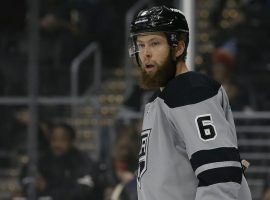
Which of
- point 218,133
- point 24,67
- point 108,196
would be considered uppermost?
point 218,133

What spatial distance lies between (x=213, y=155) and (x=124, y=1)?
6.25m

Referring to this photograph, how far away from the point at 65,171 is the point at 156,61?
12.5 ft

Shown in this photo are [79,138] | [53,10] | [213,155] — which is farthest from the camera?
[53,10]

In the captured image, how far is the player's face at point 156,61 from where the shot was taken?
2.64m

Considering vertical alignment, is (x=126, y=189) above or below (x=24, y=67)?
below

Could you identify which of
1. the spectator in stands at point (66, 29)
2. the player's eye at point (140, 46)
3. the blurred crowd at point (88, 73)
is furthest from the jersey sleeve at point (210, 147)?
the spectator in stands at point (66, 29)

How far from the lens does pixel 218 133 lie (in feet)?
8.13

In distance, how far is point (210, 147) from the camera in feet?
8.10

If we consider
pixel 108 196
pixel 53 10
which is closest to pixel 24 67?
pixel 53 10

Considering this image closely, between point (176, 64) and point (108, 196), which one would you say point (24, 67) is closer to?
point (108, 196)

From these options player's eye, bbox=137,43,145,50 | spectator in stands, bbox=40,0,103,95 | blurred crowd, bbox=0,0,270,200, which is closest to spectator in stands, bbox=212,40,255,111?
blurred crowd, bbox=0,0,270,200

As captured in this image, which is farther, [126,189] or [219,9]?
[219,9]

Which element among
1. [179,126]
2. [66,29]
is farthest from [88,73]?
[179,126]

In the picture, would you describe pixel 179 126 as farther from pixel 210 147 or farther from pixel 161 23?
pixel 161 23
